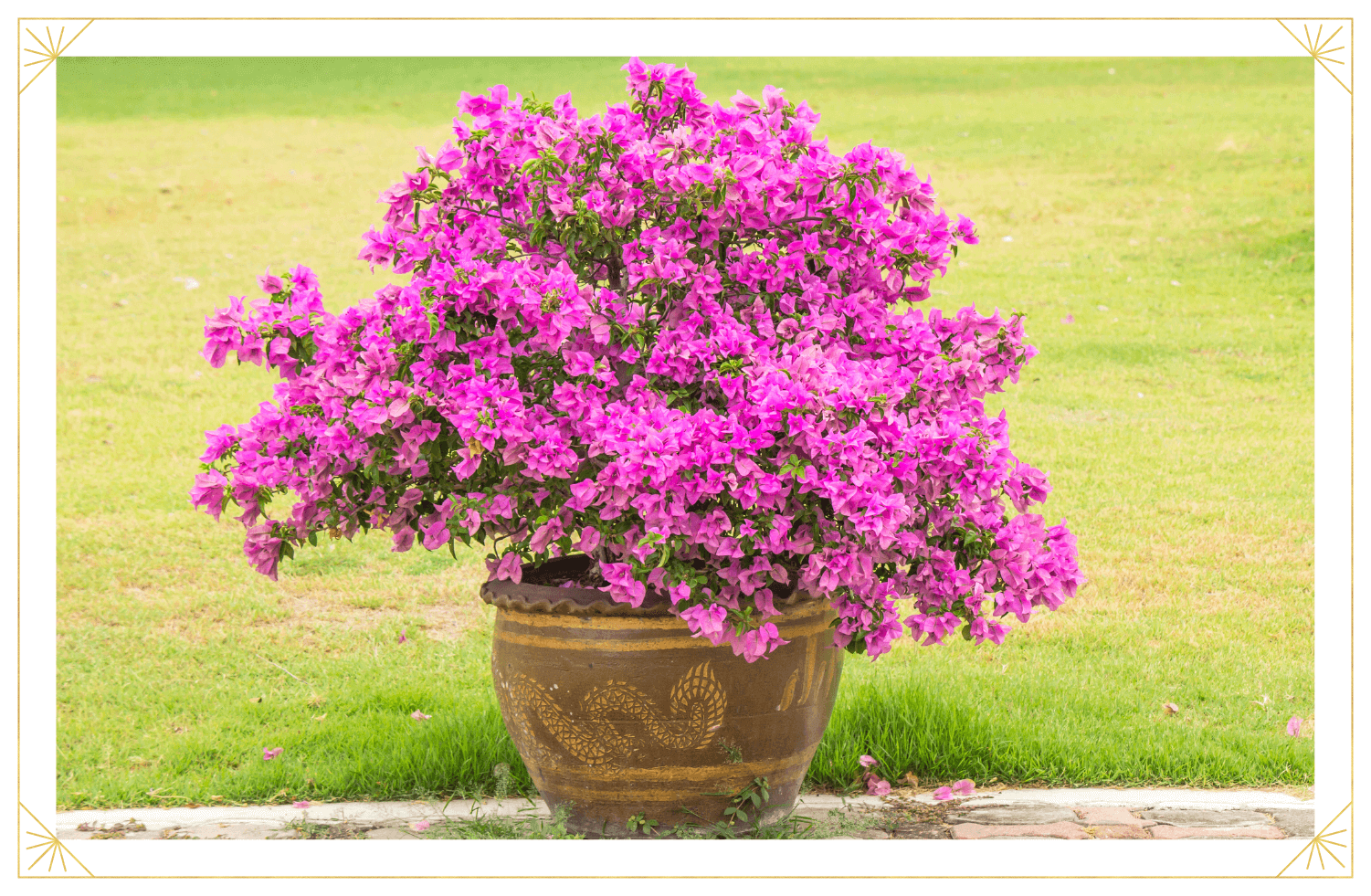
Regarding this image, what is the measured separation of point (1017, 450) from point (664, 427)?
590cm

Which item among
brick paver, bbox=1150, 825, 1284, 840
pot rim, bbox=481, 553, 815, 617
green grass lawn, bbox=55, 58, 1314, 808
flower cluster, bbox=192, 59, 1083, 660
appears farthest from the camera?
green grass lawn, bbox=55, 58, 1314, 808

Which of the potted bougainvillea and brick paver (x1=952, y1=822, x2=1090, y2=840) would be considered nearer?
the potted bougainvillea

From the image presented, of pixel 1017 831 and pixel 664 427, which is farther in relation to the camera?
pixel 1017 831

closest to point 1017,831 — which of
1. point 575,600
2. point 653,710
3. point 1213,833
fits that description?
point 1213,833

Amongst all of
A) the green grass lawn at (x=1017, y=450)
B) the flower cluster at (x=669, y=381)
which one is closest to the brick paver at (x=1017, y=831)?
the green grass lawn at (x=1017, y=450)

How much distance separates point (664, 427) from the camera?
11.1 feet

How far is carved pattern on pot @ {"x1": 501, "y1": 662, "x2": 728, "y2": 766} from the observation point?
3838mm

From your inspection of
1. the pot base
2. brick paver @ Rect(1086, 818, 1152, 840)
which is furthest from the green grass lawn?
the pot base

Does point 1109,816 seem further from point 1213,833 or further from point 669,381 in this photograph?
point 669,381

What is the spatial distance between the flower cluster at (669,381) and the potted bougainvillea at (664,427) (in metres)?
0.01

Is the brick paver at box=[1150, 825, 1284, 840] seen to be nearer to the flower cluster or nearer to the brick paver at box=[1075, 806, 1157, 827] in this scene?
the brick paver at box=[1075, 806, 1157, 827]

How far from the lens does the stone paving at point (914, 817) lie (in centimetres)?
426

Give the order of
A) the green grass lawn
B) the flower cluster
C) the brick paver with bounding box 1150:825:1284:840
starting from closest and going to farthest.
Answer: the flower cluster → the brick paver with bounding box 1150:825:1284:840 → the green grass lawn

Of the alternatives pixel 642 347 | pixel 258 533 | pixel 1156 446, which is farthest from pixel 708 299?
pixel 1156 446
